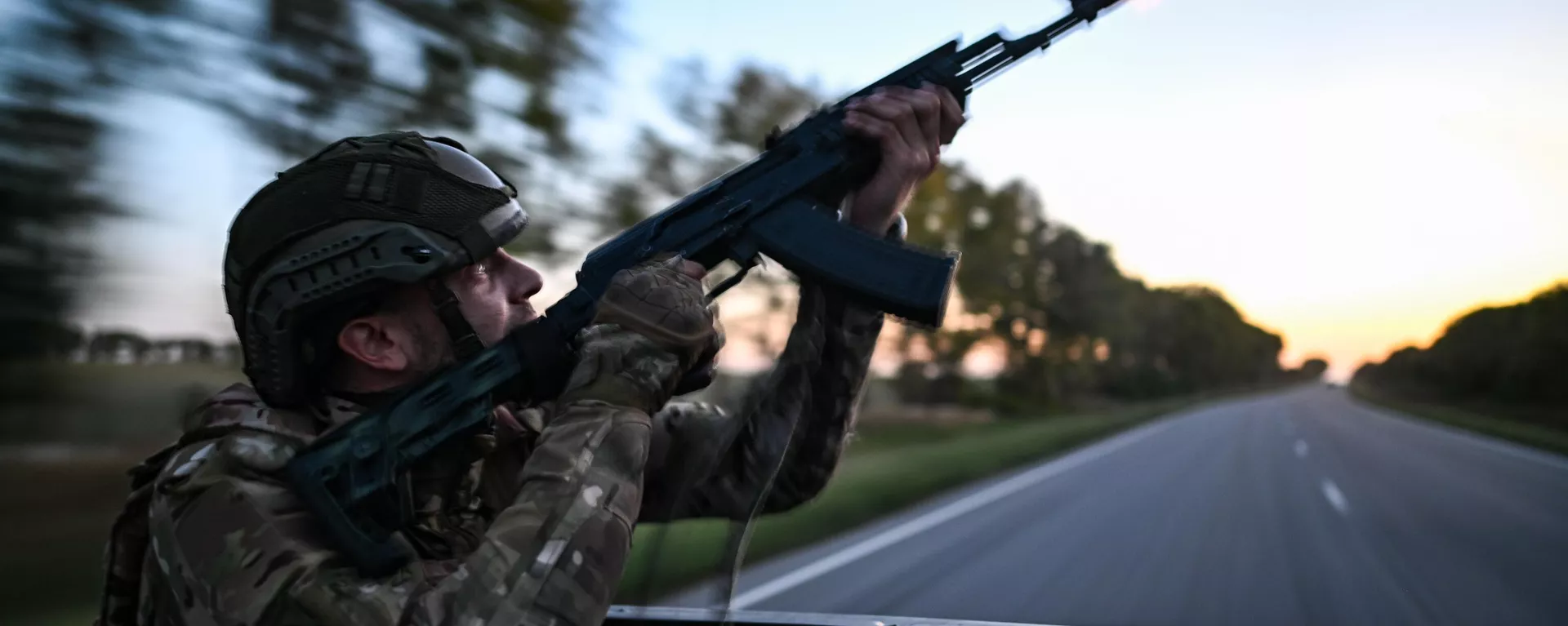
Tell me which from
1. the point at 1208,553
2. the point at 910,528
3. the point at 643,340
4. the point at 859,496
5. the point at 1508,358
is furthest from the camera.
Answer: the point at 1508,358

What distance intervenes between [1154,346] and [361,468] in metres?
83.6

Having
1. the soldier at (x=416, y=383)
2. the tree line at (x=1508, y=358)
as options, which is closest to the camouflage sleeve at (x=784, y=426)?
the soldier at (x=416, y=383)

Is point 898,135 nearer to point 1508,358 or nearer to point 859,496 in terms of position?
point 859,496

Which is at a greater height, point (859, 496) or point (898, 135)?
point (898, 135)

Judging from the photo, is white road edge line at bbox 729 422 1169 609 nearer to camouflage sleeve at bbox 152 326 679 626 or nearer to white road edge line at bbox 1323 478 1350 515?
camouflage sleeve at bbox 152 326 679 626

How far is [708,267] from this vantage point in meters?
1.85

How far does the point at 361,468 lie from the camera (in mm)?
1478

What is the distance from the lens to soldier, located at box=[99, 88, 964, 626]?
131 centimetres

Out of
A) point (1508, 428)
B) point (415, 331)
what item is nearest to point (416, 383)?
point (415, 331)

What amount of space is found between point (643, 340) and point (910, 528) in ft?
28.9

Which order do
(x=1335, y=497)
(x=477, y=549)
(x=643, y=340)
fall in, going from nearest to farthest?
(x=477, y=549), (x=643, y=340), (x=1335, y=497)

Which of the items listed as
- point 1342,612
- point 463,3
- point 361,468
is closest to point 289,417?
point 361,468

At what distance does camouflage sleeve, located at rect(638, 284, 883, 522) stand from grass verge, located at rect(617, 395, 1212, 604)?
9 centimetres

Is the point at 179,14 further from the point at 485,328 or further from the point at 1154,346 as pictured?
the point at 1154,346
